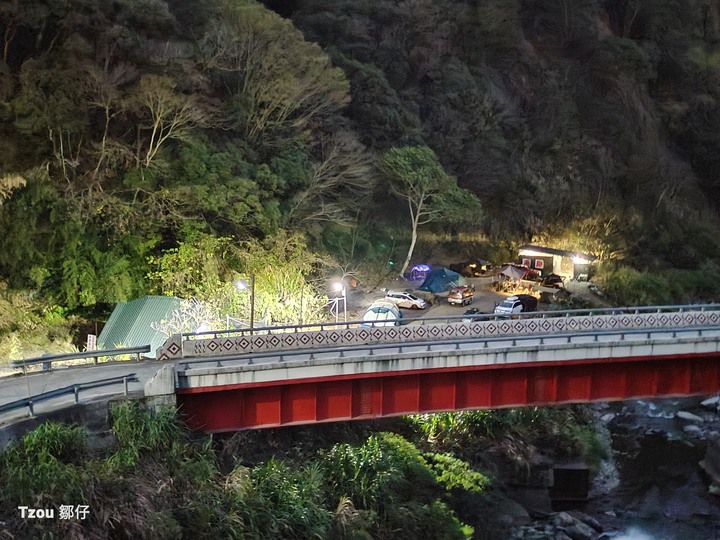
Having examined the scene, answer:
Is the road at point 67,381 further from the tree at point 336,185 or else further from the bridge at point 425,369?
the tree at point 336,185

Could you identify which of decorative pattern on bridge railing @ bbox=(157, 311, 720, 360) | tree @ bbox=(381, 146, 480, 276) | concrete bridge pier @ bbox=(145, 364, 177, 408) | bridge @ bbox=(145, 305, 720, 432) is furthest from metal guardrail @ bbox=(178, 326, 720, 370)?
tree @ bbox=(381, 146, 480, 276)

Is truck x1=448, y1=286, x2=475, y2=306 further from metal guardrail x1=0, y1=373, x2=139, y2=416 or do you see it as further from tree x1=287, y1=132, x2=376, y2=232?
metal guardrail x1=0, y1=373, x2=139, y2=416

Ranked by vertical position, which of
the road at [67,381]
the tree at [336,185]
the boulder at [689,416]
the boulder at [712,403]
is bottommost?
the boulder at [689,416]

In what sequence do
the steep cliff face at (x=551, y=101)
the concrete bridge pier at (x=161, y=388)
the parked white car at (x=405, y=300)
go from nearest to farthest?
1. the concrete bridge pier at (x=161, y=388)
2. the parked white car at (x=405, y=300)
3. the steep cliff face at (x=551, y=101)

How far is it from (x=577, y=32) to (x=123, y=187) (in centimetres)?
5858

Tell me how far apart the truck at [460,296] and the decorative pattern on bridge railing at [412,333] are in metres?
17.4

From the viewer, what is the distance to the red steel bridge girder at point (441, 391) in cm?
2198

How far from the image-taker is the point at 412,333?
24969 millimetres

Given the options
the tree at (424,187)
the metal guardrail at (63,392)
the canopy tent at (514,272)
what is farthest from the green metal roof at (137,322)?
the canopy tent at (514,272)

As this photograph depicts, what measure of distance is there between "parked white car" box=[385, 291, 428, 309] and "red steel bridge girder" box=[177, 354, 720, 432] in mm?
18247

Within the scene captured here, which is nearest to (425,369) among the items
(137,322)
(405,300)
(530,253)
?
(137,322)

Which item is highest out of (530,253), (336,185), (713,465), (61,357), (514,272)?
(336,185)

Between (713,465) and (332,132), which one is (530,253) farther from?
(713,465)

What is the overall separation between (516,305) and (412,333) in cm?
1668
